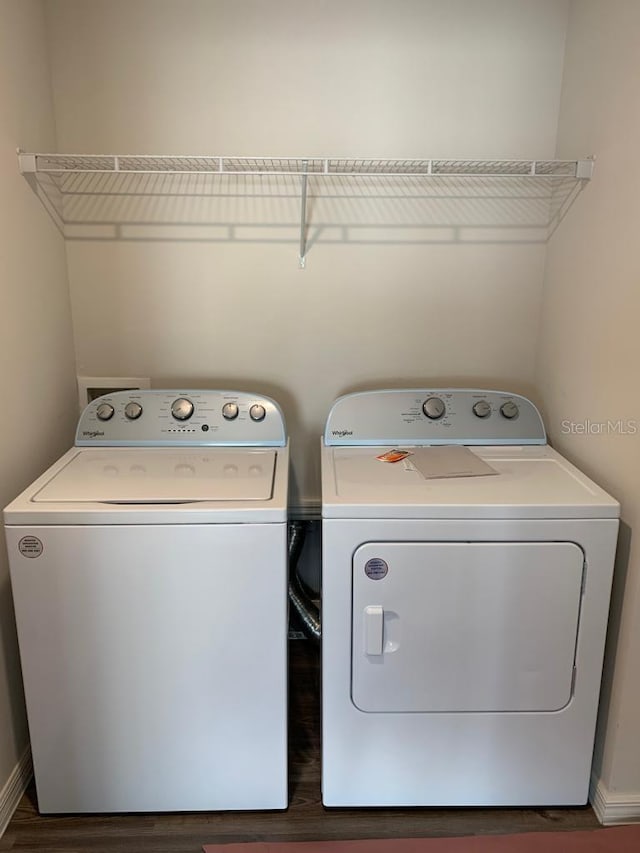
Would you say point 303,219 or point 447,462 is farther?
point 303,219

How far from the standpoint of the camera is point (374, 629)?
1.57 m

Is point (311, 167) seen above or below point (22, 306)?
above

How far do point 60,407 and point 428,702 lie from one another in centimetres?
140

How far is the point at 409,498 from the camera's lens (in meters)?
1.54

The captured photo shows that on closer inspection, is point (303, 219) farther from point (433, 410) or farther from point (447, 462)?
point (447, 462)

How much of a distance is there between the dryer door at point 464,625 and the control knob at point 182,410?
2.41ft

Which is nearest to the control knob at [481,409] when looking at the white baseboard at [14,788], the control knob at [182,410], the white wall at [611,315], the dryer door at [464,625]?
the white wall at [611,315]

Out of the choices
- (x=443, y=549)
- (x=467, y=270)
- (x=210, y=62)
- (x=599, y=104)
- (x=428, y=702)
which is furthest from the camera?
Answer: (x=467, y=270)

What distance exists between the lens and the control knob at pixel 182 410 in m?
1.96

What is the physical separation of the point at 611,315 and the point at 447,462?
1.87ft

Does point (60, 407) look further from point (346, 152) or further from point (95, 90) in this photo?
point (346, 152)

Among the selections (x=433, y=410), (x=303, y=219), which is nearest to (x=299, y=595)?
(x=433, y=410)

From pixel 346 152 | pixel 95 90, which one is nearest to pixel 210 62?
pixel 95 90

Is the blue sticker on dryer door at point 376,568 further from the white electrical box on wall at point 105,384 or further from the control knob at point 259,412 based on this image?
the white electrical box on wall at point 105,384
